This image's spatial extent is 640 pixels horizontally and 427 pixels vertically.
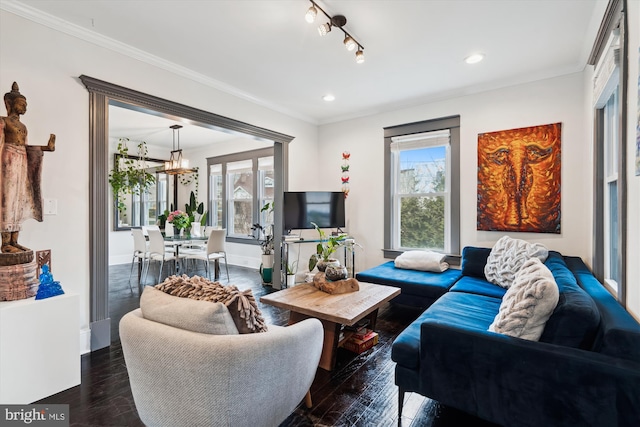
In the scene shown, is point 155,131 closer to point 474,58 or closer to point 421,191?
point 421,191

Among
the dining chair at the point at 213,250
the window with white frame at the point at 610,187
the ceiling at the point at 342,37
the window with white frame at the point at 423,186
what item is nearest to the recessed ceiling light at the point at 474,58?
the ceiling at the point at 342,37

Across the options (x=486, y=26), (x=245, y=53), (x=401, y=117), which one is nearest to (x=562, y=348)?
(x=486, y=26)

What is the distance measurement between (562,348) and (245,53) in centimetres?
317

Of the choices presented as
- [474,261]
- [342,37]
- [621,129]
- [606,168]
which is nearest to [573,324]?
[621,129]

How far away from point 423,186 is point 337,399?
121 inches

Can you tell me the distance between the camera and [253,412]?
4.21 feet

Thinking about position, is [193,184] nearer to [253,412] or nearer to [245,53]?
[245,53]

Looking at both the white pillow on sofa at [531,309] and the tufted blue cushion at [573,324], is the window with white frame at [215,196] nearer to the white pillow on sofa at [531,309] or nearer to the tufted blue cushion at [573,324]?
the white pillow on sofa at [531,309]

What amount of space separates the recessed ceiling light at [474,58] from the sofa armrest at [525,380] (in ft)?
8.72

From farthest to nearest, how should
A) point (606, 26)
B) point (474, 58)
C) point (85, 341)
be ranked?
1. point (474, 58)
2. point (85, 341)
3. point (606, 26)

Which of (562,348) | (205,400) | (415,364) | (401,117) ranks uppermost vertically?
(401,117)

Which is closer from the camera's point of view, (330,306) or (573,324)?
(573,324)

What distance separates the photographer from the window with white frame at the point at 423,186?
12.9ft

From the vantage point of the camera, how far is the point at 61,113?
2.40 metres
